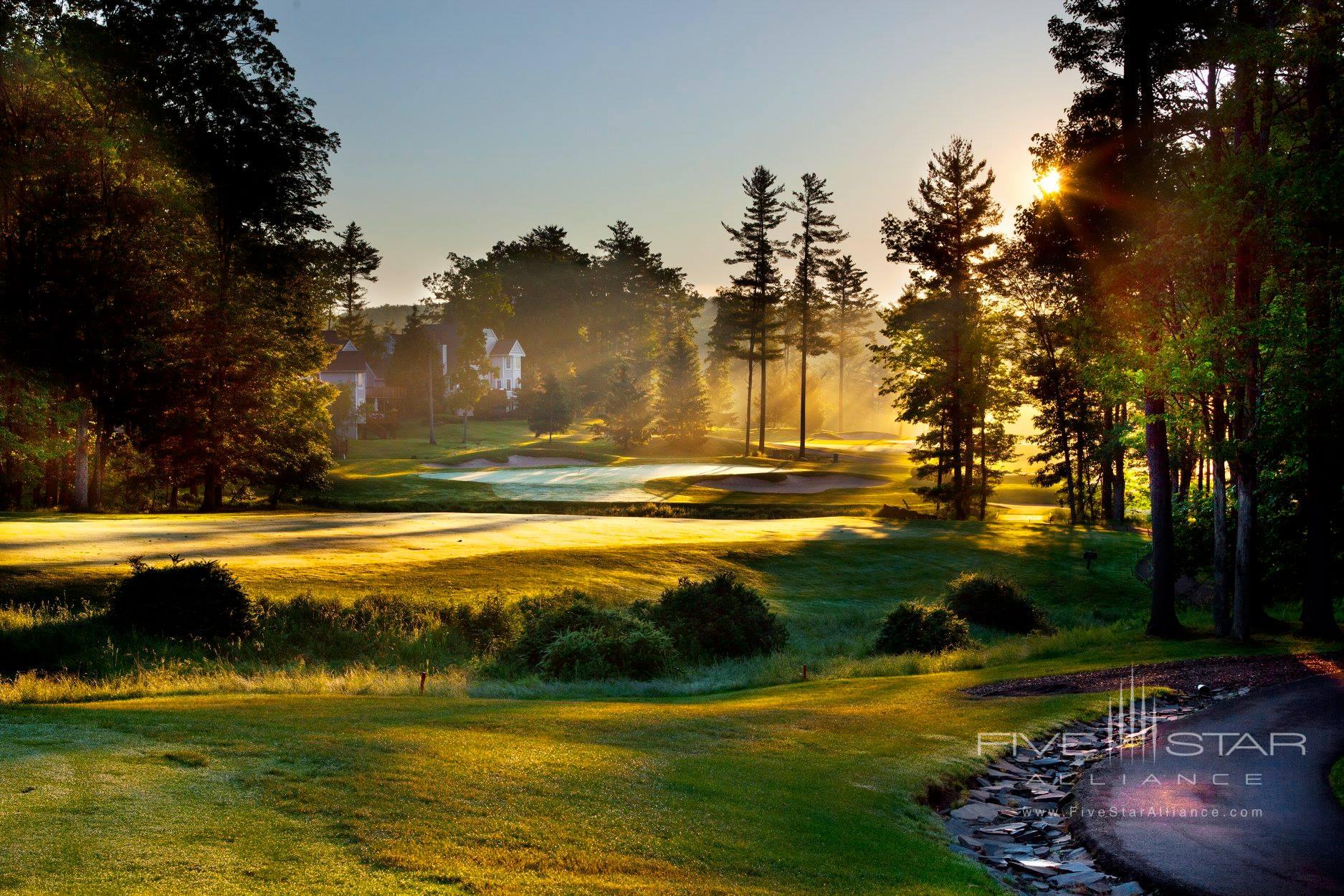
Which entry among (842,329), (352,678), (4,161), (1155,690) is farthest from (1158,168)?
(842,329)

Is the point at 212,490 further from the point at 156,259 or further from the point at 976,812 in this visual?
the point at 976,812

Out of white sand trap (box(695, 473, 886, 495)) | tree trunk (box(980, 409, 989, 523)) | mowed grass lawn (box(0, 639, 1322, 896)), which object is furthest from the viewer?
white sand trap (box(695, 473, 886, 495))

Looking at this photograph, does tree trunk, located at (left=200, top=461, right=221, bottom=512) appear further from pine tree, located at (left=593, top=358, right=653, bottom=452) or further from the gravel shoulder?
pine tree, located at (left=593, top=358, right=653, bottom=452)

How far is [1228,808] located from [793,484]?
Answer: 54006mm

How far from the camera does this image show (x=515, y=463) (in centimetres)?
7238

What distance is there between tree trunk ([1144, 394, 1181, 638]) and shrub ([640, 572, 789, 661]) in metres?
8.84

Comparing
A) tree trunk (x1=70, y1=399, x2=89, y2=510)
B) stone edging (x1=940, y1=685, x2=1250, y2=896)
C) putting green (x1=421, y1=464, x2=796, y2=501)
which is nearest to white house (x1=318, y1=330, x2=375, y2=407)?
putting green (x1=421, y1=464, x2=796, y2=501)

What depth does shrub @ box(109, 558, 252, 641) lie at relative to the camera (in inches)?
783

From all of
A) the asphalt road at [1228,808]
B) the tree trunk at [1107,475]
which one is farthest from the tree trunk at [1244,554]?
the tree trunk at [1107,475]

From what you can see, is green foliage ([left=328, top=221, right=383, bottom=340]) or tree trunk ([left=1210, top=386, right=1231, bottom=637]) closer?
tree trunk ([left=1210, top=386, right=1231, bottom=637])

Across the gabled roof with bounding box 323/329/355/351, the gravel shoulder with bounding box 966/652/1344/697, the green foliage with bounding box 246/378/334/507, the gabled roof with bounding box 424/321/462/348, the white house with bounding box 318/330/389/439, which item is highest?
the gabled roof with bounding box 424/321/462/348

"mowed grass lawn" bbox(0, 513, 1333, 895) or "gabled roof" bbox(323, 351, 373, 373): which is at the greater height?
"gabled roof" bbox(323, 351, 373, 373)

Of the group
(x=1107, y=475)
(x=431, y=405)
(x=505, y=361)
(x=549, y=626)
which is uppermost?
(x=505, y=361)

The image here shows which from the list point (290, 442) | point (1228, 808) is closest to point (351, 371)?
point (290, 442)
